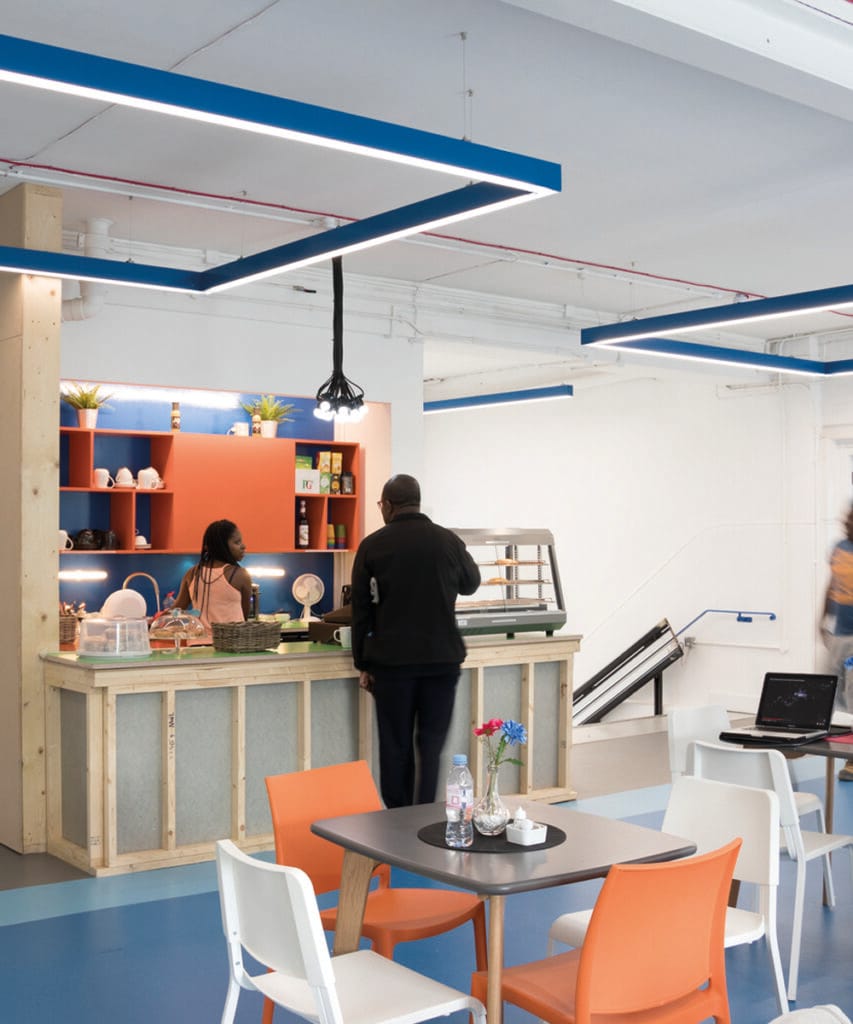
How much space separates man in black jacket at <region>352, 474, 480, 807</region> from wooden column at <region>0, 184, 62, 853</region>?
66.8 inches

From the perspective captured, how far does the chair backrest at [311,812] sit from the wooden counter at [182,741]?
2.06 meters

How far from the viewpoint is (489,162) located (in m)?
4.12

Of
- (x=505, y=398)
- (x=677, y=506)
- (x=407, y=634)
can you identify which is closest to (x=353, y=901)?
(x=407, y=634)

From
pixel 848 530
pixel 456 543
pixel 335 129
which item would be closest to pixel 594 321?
pixel 848 530

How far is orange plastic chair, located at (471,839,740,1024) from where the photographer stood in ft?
9.61

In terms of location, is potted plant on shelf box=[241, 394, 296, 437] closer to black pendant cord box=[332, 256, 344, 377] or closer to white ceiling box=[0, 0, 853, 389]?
white ceiling box=[0, 0, 853, 389]

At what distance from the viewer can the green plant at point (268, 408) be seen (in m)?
9.00

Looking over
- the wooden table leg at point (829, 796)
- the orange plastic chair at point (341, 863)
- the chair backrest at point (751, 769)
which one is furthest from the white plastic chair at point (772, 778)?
the orange plastic chair at point (341, 863)

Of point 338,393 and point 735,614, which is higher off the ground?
point 338,393

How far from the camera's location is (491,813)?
3607 mm

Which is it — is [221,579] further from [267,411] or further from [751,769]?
[751,769]

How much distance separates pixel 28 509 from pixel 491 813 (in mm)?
3626

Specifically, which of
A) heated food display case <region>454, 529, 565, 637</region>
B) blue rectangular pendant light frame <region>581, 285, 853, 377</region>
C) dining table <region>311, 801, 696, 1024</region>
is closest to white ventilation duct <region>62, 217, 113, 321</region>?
heated food display case <region>454, 529, 565, 637</region>

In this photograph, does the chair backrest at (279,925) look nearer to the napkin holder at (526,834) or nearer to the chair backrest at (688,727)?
the napkin holder at (526,834)
